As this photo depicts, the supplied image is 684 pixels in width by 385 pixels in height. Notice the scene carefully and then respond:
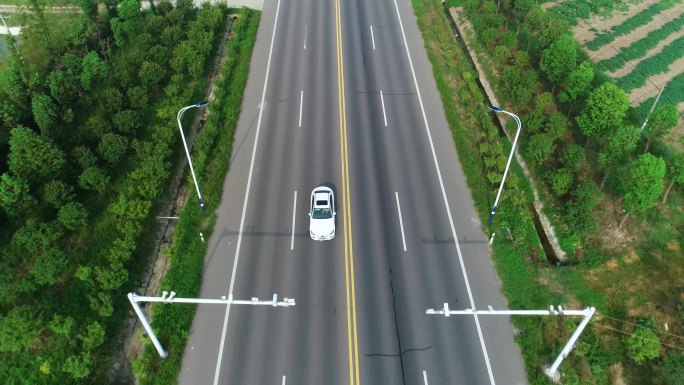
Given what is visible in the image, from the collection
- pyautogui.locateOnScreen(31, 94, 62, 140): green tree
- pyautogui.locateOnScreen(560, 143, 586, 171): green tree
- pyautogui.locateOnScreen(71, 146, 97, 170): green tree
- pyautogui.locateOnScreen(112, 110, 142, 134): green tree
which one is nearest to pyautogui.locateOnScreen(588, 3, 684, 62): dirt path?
pyautogui.locateOnScreen(560, 143, 586, 171): green tree

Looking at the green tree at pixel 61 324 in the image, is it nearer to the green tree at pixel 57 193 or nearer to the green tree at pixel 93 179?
the green tree at pixel 57 193

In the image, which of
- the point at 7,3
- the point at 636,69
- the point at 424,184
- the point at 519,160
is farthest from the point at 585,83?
the point at 7,3

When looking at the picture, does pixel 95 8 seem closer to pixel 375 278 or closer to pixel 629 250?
pixel 375 278

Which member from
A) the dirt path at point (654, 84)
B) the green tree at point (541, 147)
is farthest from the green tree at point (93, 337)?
the dirt path at point (654, 84)

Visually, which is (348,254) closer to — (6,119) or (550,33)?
(550,33)

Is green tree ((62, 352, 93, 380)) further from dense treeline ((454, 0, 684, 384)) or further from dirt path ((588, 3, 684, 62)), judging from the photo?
dirt path ((588, 3, 684, 62))

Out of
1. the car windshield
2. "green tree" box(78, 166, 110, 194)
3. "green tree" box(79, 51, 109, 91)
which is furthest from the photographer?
"green tree" box(79, 51, 109, 91)
